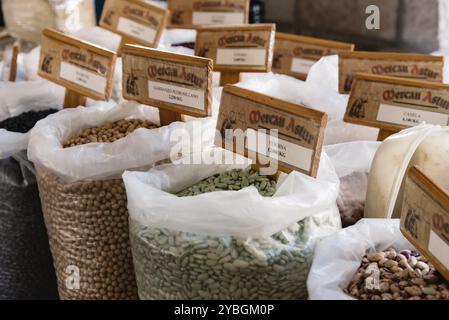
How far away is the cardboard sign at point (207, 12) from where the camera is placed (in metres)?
1.61

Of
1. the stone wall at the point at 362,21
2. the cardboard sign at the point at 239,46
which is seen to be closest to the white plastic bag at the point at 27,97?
the cardboard sign at the point at 239,46

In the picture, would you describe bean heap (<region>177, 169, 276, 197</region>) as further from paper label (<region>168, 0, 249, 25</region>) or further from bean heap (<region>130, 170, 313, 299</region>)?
paper label (<region>168, 0, 249, 25</region>)

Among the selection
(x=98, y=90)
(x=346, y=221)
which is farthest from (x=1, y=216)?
(x=346, y=221)

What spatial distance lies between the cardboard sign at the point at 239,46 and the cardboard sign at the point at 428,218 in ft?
1.92

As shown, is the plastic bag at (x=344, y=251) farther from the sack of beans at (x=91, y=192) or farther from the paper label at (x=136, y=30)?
the paper label at (x=136, y=30)

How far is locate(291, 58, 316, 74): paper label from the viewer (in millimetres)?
1481

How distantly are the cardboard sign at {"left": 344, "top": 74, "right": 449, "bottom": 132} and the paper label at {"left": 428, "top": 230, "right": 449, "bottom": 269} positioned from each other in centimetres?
36

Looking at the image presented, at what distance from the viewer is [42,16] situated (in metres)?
2.05

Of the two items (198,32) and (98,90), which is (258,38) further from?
(98,90)

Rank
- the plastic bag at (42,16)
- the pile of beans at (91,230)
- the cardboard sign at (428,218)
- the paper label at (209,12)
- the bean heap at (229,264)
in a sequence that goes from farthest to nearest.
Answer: the plastic bag at (42,16), the paper label at (209,12), the pile of beans at (91,230), the bean heap at (229,264), the cardboard sign at (428,218)

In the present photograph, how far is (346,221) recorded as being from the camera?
3.55 feet

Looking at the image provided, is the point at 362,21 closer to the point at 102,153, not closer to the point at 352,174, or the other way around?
the point at 352,174

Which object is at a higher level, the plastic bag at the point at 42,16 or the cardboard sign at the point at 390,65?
the plastic bag at the point at 42,16

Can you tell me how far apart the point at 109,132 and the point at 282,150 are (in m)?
0.39
